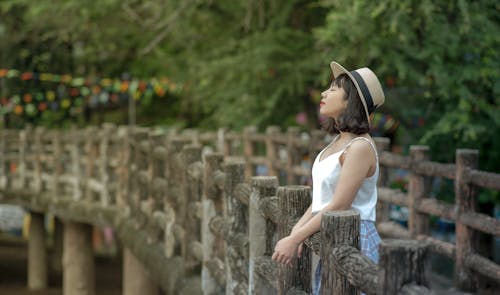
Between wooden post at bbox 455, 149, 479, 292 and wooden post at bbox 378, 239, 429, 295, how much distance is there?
4527mm

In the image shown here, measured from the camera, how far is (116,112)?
23828mm

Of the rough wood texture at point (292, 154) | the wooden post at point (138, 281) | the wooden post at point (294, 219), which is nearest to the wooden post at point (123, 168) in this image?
the wooden post at point (138, 281)

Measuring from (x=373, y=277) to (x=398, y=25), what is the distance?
7412mm

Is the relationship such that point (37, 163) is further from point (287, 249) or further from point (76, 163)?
point (287, 249)

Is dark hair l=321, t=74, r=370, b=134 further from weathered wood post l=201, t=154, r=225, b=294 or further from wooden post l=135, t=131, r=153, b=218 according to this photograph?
wooden post l=135, t=131, r=153, b=218

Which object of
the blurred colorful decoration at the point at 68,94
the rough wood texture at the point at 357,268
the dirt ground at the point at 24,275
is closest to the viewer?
the rough wood texture at the point at 357,268

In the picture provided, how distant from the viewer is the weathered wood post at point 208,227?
7.19 meters

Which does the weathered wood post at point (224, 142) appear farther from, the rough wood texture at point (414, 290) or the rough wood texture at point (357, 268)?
the rough wood texture at point (414, 290)

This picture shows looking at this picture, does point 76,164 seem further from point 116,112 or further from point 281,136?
point 116,112

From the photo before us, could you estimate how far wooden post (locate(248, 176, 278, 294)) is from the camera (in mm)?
5371

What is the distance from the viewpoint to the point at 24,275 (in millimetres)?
20344

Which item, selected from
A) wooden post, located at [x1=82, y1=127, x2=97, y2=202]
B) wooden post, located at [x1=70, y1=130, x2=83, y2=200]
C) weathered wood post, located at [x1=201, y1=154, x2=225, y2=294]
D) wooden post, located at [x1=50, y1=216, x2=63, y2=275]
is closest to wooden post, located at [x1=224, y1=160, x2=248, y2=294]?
weathered wood post, located at [x1=201, y1=154, x2=225, y2=294]

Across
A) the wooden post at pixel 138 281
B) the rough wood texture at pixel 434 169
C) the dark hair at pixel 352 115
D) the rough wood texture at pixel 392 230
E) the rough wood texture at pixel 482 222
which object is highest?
the dark hair at pixel 352 115

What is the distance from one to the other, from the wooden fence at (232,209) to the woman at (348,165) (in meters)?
0.13
